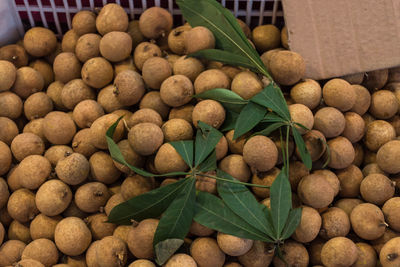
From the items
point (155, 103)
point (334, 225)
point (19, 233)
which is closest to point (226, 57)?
point (155, 103)

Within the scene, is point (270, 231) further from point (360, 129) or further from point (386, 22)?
point (386, 22)

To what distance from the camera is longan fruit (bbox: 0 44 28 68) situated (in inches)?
79.4

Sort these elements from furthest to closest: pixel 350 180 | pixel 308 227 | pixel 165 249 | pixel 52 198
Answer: pixel 350 180 < pixel 52 198 < pixel 308 227 < pixel 165 249

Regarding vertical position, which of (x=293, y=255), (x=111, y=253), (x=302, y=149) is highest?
(x=302, y=149)

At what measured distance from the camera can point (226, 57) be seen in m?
1.79

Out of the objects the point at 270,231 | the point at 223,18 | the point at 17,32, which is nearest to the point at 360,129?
the point at 270,231

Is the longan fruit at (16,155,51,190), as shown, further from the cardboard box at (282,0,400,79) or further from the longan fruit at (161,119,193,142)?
the cardboard box at (282,0,400,79)

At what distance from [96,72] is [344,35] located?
1136 mm

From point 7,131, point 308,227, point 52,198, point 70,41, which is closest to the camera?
point 308,227

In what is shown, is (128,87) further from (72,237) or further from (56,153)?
(72,237)

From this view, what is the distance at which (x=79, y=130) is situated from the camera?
6.22ft

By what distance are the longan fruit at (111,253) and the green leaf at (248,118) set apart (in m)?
0.58

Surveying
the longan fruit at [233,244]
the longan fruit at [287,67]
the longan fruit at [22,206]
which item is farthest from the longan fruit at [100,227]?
the longan fruit at [287,67]

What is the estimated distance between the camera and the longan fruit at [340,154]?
5.49 feet
